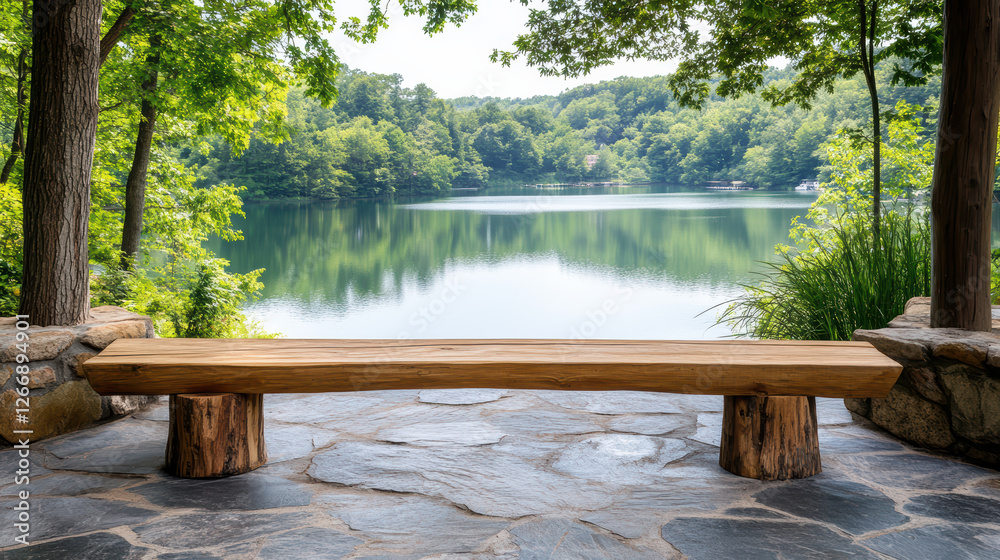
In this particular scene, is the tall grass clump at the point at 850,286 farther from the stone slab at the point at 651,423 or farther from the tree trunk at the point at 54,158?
the tree trunk at the point at 54,158

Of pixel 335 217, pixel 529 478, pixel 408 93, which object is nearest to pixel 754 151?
pixel 408 93

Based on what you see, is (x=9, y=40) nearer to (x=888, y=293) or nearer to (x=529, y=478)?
(x=529, y=478)

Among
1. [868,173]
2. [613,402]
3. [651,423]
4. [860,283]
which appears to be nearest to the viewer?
[651,423]

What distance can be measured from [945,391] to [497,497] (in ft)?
5.18

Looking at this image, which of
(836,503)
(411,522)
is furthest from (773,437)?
(411,522)

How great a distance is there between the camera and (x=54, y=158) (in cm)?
242

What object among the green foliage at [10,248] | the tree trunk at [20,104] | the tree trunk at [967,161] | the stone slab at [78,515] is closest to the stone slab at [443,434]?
the stone slab at [78,515]

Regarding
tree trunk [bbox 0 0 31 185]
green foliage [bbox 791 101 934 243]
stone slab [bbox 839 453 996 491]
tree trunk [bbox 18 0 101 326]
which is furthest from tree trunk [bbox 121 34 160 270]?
green foliage [bbox 791 101 934 243]

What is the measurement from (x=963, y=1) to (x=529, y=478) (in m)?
2.31

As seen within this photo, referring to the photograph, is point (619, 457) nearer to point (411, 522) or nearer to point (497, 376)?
point (497, 376)

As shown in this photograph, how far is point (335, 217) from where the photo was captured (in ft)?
77.7

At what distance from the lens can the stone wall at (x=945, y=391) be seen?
6.33 ft

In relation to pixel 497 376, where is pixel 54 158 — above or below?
above

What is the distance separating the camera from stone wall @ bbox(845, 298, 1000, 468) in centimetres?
193
